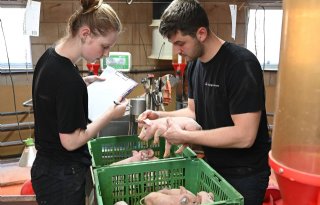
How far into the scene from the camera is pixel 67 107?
1184 mm

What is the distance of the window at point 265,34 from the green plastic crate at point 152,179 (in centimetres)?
249

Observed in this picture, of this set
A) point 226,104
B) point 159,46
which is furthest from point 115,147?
point 159,46

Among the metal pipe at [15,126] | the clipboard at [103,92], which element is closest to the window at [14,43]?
the metal pipe at [15,126]

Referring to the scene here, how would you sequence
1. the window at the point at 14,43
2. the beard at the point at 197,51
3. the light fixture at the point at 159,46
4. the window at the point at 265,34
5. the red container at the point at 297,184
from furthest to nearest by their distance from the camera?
the window at the point at 265,34, the window at the point at 14,43, the light fixture at the point at 159,46, the beard at the point at 197,51, the red container at the point at 297,184

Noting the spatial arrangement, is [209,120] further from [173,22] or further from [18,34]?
[18,34]

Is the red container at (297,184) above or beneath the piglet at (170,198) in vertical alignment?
above

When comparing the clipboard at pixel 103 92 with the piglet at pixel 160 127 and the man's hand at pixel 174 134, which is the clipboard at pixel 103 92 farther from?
the man's hand at pixel 174 134

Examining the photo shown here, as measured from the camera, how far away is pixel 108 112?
141 centimetres

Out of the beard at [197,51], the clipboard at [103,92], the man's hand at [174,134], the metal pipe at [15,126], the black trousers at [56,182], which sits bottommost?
the metal pipe at [15,126]

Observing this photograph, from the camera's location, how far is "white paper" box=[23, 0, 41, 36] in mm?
1926

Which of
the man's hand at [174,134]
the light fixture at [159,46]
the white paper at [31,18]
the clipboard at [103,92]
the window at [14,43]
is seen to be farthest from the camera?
the window at [14,43]

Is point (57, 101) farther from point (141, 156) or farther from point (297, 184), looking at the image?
point (297, 184)

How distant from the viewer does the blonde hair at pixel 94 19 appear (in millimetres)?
1272

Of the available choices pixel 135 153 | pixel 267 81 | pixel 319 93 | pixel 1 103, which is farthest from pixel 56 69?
pixel 267 81
